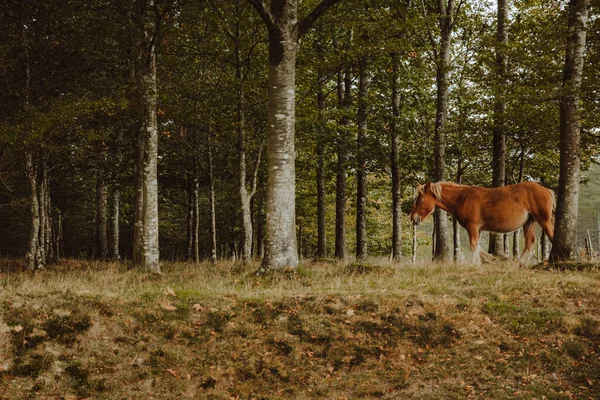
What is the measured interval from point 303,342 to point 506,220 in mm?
7709

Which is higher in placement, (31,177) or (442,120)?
(442,120)

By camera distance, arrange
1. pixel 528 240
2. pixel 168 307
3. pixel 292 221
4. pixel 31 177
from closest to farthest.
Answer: pixel 168 307, pixel 292 221, pixel 528 240, pixel 31 177

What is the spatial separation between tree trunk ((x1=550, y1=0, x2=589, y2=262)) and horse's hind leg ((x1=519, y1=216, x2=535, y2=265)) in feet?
3.20

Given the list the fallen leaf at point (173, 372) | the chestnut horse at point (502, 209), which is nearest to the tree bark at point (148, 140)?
the fallen leaf at point (173, 372)

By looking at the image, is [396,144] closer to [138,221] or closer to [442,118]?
[442,118]

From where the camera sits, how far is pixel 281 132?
10703mm

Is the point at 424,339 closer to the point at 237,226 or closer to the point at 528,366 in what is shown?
the point at 528,366

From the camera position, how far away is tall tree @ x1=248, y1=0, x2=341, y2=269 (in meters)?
10.7

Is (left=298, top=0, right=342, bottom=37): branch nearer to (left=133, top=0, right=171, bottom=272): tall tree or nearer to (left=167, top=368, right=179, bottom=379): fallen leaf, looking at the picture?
(left=133, top=0, right=171, bottom=272): tall tree

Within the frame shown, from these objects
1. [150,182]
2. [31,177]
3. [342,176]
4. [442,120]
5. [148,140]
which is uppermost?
[442,120]

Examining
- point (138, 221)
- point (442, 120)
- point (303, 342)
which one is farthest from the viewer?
point (442, 120)

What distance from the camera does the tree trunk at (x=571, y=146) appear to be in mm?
11398

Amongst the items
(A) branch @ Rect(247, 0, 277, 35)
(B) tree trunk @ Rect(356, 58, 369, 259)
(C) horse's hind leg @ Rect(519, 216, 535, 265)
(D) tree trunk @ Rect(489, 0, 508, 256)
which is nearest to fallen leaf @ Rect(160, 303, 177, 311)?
(A) branch @ Rect(247, 0, 277, 35)

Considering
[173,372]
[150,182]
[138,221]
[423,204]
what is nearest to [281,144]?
[423,204]
